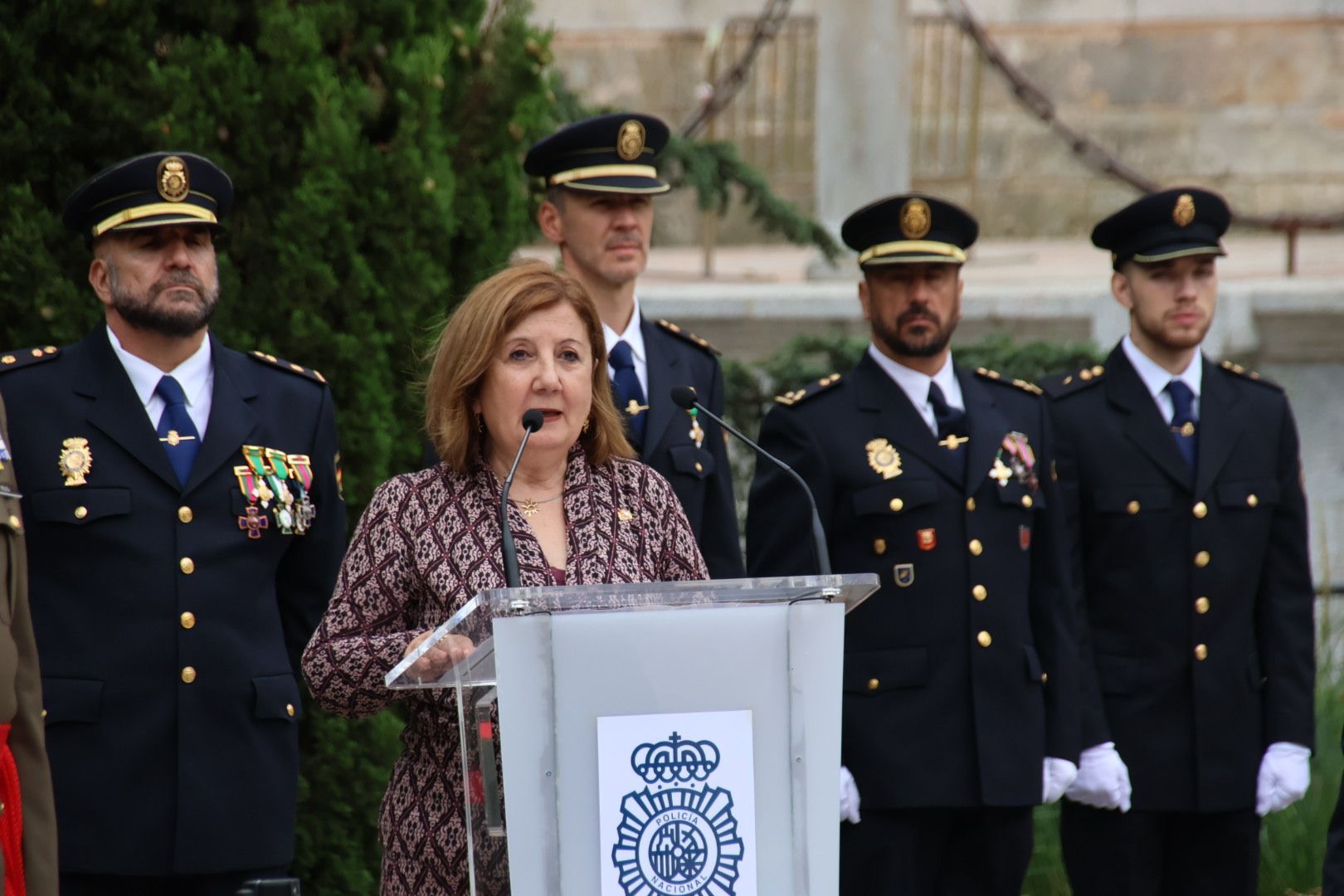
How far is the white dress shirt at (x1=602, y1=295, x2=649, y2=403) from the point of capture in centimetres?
462

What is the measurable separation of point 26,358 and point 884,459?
1.92 metres

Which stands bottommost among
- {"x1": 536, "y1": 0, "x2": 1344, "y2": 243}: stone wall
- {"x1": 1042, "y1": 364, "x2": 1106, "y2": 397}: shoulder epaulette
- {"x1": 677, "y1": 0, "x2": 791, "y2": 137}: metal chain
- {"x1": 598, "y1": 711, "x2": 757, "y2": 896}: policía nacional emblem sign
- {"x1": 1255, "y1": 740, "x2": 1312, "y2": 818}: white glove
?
{"x1": 1255, "y1": 740, "x2": 1312, "y2": 818}: white glove

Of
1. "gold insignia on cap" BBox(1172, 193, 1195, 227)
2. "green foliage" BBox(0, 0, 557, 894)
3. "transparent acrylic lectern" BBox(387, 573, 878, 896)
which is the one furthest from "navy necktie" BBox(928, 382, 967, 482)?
"transparent acrylic lectern" BBox(387, 573, 878, 896)

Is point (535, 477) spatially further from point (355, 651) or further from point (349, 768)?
point (349, 768)

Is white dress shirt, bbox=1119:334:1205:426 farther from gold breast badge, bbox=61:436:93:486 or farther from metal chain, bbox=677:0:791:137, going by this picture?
Result: metal chain, bbox=677:0:791:137

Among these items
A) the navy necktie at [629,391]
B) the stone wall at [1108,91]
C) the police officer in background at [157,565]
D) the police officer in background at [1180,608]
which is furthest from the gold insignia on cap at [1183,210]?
the stone wall at [1108,91]

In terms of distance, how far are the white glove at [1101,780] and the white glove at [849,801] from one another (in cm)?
59

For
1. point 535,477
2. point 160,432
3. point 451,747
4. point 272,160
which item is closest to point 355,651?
point 451,747

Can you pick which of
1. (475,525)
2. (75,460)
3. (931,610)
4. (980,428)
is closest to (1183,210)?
(980,428)

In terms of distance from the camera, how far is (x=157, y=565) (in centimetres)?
398

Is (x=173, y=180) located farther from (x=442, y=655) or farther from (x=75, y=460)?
(x=442, y=655)

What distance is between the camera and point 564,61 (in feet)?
45.9

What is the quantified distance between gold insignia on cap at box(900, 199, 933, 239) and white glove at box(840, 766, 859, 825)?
1293 millimetres

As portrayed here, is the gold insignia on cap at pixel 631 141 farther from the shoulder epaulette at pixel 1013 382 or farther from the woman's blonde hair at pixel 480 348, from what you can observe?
the woman's blonde hair at pixel 480 348
